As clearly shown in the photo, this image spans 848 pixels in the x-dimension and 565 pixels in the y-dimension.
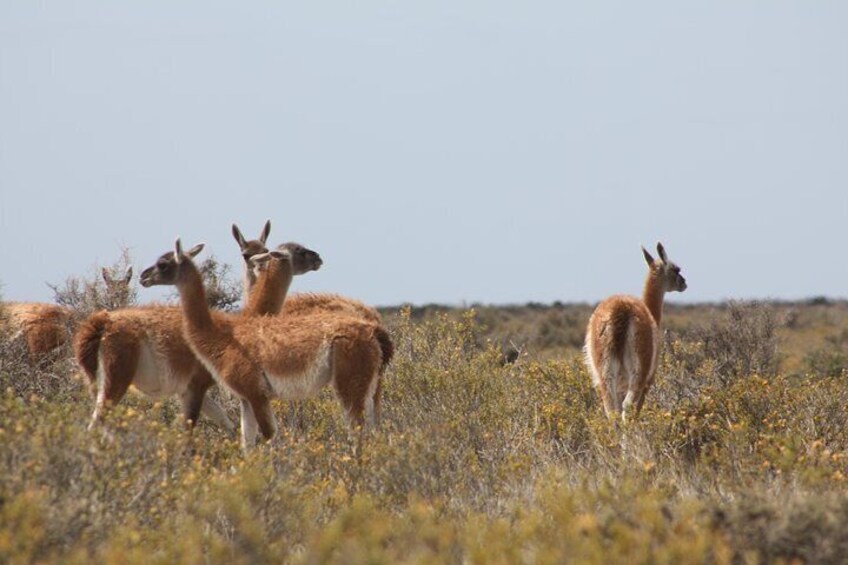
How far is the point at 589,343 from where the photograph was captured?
36.5 ft

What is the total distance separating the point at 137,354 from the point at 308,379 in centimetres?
156

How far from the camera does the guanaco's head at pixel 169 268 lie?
10.1 metres

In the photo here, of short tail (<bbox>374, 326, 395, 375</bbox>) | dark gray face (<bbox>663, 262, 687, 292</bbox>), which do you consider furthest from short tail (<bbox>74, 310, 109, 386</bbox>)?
dark gray face (<bbox>663, 262, 687, 292</bbox>)

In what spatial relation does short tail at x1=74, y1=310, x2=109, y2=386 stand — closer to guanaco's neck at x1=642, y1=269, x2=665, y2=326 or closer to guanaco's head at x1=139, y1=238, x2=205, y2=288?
guanaco's head at x1=139, y1=238, x2=205, y2=288

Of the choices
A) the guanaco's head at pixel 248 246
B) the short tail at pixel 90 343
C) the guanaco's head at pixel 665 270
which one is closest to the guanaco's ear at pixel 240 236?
the guanaco's head at pixel 248 246

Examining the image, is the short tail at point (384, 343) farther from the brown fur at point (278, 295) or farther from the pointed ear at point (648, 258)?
the pointed ear at point (648, 258)

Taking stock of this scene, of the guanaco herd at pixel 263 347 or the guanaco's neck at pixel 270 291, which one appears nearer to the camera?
the guanaco herd at pixel 263 347

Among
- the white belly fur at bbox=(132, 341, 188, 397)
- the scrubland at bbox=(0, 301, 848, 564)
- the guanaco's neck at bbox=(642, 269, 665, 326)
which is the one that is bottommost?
the scrubland at bbox=(0, 301, 848, 564)

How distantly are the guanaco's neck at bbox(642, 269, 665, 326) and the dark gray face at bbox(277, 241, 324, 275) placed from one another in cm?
345

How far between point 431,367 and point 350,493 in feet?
13.0

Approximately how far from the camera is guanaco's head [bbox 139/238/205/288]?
10.1 metres

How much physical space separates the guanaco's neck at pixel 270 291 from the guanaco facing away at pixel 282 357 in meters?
0.94

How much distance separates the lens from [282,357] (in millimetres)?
9336

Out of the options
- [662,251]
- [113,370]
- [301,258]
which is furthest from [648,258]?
[113,370]
